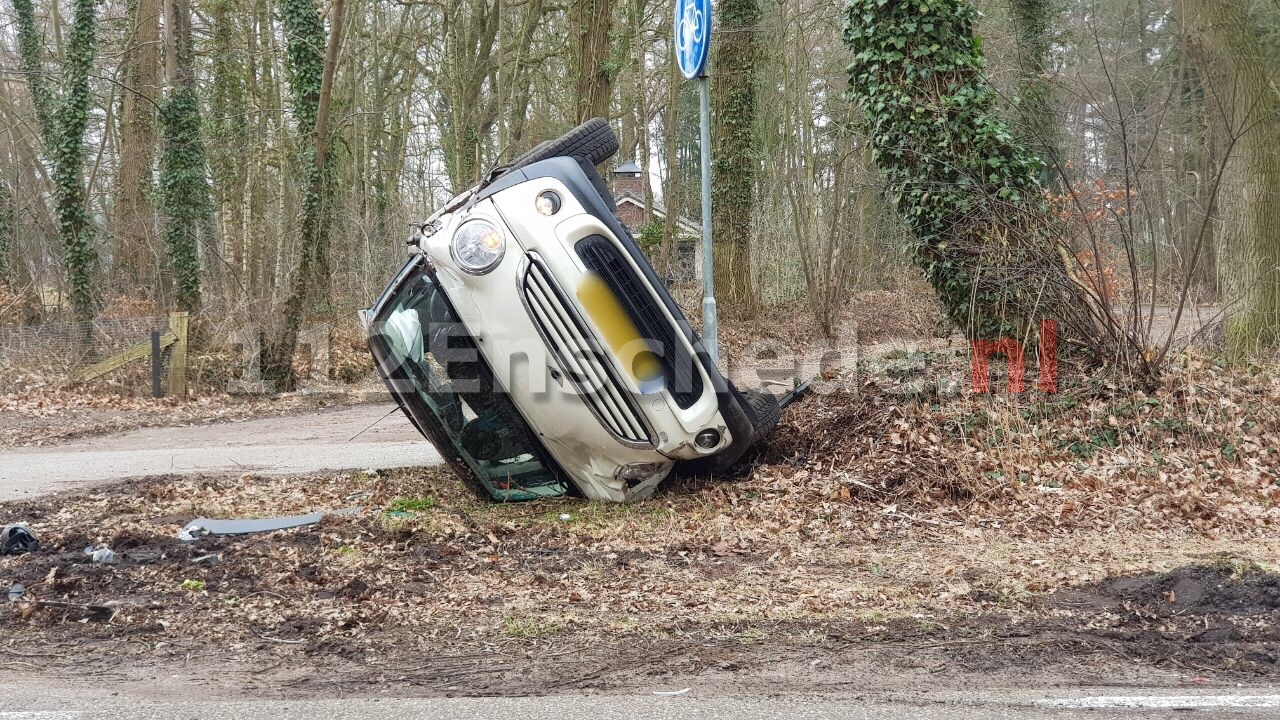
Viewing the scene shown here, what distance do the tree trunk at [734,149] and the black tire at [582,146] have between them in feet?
35.2

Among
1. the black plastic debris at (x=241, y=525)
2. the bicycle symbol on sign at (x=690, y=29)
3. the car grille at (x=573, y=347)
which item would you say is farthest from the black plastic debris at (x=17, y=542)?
the bicycle symbol on sign at (x=690, y=29)

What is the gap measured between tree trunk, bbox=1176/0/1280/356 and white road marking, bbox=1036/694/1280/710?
893cm

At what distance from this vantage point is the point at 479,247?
23.8 ft

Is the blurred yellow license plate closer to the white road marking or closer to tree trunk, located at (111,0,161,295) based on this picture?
the white road marking

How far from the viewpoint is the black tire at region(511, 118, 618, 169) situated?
26.9 feet

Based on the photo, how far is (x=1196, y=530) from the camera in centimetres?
684

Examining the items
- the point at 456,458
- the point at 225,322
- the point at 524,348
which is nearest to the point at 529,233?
the point at 524,348

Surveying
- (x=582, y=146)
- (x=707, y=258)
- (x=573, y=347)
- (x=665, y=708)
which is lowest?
(x=665, y=708)

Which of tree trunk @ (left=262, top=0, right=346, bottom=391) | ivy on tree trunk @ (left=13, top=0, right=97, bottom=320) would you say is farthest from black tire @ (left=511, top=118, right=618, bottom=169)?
ivy on tree trunk @ (left=13, top=0, right=97, bottom=320)

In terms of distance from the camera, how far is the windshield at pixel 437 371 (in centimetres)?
766

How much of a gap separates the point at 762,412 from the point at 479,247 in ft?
8.62

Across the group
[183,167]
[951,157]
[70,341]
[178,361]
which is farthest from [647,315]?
[183,167]

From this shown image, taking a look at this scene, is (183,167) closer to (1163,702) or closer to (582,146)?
(582,146)

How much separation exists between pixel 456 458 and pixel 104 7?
813 inches
